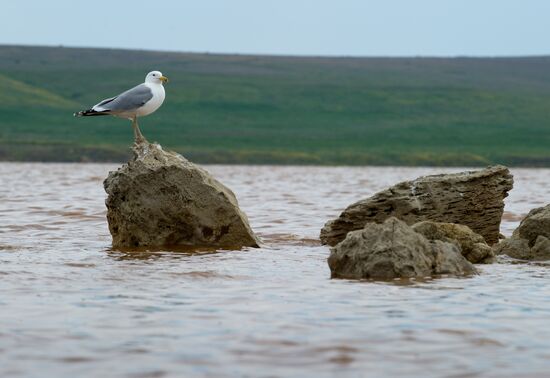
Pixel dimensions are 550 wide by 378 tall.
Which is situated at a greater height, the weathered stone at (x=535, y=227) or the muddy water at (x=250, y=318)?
the weathered stone at (x=535, y=227)

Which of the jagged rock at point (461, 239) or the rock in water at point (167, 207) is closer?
the jagged rock at point (461, 239)

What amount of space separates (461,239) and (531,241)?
1234mm

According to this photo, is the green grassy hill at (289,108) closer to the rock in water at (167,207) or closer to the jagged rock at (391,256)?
the rock in water at (167,207)

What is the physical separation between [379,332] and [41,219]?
1162 cm

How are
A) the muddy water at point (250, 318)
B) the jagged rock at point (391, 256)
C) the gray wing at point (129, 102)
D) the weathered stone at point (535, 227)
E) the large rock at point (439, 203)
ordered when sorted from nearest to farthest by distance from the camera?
the muddy water at point (250, 318) → the jagged rock at point (391, 256) → the weathered stone at point (535, 227) → the large rock at point (439, 203) → the gray wing at point (129, 102)

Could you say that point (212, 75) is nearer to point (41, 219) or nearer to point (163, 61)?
point (163, 61)

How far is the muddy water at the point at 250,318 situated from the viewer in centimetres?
777

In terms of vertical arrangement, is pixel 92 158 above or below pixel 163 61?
below

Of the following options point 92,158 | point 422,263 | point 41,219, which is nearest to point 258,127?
point 92,158

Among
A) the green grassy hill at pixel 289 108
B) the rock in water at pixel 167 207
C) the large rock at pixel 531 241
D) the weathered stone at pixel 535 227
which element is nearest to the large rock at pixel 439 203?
the large rock at pixel 531 241

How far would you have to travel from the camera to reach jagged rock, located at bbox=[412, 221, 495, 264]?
13297 mm

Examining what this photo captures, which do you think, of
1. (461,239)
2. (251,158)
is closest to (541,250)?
(461,239)

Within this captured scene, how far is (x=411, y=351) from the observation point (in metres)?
8.14

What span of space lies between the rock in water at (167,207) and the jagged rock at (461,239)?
2791 millimetres
